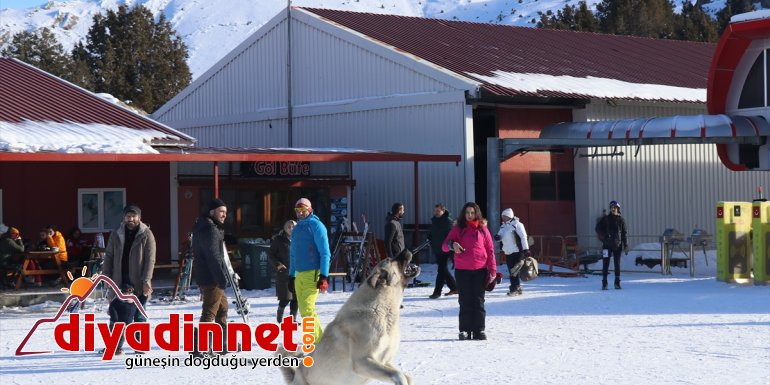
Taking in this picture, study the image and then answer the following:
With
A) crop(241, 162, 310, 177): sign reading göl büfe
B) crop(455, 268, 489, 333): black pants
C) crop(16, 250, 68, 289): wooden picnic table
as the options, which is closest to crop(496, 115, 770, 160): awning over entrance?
crop(241, 162, 310, 177): sign reading göl büfe

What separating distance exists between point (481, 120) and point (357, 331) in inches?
772

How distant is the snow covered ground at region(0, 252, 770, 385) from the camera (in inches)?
444

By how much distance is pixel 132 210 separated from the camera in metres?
12.2

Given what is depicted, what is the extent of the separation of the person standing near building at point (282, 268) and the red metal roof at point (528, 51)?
11140 mm

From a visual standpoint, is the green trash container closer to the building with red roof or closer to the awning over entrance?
the building with red roof

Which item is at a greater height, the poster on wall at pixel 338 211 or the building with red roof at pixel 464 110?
the building with red roof at pixel 464 110

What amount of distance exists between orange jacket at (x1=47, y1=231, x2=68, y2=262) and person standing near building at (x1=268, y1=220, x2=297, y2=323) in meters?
5.62

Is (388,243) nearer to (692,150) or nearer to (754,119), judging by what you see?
(754,119)

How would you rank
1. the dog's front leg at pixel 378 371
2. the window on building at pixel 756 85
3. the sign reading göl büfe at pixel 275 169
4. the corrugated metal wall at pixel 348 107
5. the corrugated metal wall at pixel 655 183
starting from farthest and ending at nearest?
the corrugated metal wall at pixel 655 183
the corrugated metal wall at pixel 348 107
the window on building at pixel 756 85
the sign reading göl büfe at pixel 275 169
the dog's front leg at pixel 378 371

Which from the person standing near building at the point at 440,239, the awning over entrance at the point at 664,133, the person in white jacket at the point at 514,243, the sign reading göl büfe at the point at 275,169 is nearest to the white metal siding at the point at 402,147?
the awning over entrance at the point at 664,133

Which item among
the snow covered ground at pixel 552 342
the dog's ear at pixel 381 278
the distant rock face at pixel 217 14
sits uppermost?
the distant rock face at pixel 217 14

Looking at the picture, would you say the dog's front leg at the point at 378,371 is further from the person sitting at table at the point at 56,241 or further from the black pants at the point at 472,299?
the person sitting at table at the point at 56,241

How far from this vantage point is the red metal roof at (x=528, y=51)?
29.5m

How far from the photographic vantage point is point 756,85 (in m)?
26.9
